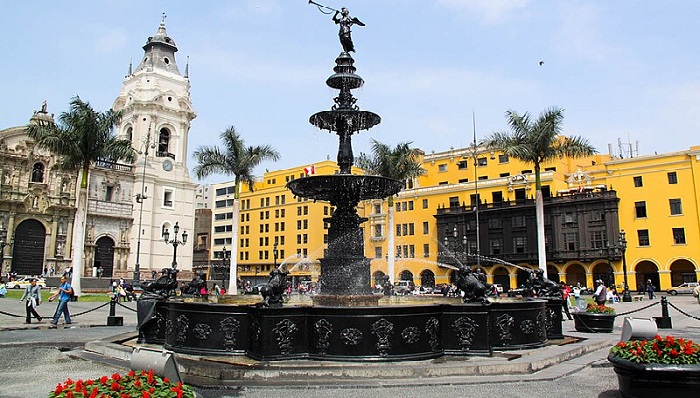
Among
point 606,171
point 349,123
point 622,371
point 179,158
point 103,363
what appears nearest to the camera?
point 622,371

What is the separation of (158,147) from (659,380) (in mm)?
57981

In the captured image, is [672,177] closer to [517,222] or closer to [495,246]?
[517,222]

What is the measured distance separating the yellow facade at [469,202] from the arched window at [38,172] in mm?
26539

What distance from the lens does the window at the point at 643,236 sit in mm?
50344

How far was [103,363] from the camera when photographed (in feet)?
31.0

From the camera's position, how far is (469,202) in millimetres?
61594

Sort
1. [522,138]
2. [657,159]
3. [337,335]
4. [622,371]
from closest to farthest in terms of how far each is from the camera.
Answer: [622,371] → [337,335] → [522,138] → [657,159]

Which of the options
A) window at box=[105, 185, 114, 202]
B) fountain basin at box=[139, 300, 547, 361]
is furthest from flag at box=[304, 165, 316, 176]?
fountain basin at box=[139, 300, 547, 361]

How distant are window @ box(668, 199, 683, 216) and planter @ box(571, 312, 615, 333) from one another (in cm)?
4121

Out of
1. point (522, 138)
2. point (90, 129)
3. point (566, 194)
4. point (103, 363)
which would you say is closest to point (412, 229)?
point (566, 194)

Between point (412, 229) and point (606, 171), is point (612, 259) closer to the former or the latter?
point (606, 171)

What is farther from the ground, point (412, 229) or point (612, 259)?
point (412, 229)

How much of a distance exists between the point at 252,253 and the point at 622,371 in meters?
78.9

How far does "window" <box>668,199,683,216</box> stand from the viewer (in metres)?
49.0
